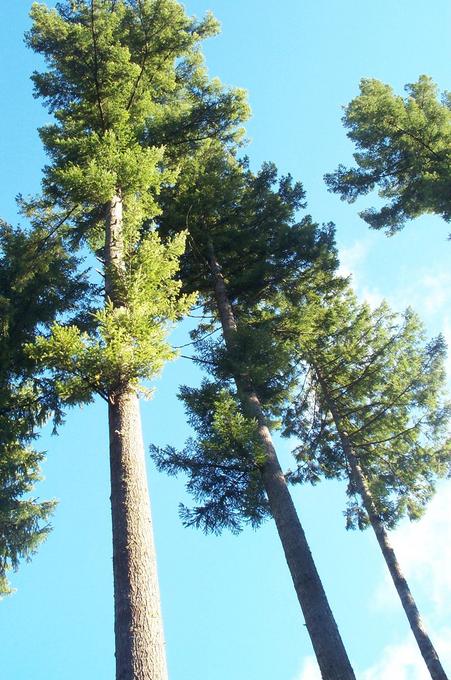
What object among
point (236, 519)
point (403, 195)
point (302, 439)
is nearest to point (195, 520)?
point (236, 519)

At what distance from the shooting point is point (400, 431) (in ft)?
48.2

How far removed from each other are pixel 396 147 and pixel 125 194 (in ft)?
32.2

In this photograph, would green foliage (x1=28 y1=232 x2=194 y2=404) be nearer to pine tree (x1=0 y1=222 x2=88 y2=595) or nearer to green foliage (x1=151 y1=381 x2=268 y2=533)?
green foliage (x1=151 y1=381 x2=268 y2=533)

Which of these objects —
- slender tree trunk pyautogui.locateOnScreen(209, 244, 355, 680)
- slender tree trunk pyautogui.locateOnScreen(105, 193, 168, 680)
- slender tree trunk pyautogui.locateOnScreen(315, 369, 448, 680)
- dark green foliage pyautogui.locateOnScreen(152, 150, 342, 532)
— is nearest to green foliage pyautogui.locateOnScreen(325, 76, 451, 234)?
dark green foliage pyautogui.locateOnScreen(152, 150, 342, 532)

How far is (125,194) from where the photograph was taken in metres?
10.1

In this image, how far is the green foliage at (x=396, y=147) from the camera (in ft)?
52.6

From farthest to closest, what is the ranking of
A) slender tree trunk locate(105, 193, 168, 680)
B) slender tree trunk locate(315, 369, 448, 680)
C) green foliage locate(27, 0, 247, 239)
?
slender tree trunk locate(315, 369, 448, 680) < green foliage locate(27, 0, 247, 239) < slender tree trunk locate(105, 193, 168, 680)

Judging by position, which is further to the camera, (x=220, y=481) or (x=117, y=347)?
(x=220, y=481)

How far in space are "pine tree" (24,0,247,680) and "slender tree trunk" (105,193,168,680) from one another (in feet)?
0.04

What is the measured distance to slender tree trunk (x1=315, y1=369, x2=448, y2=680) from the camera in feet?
36.4

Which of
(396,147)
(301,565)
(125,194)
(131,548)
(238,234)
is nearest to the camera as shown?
(131,548)

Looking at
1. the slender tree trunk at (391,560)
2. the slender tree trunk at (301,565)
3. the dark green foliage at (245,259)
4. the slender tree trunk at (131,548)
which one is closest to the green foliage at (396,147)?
the dark green foliage at (245,259)

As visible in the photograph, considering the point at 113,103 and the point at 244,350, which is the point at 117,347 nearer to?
the point at 244,350

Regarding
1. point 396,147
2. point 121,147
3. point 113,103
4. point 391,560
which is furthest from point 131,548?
point 396,147
